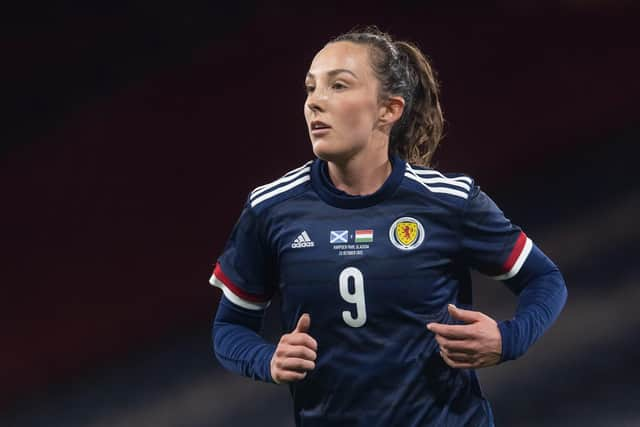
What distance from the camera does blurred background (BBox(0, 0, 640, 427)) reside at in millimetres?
3285

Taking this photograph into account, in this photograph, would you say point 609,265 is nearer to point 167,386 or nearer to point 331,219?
point 167,386

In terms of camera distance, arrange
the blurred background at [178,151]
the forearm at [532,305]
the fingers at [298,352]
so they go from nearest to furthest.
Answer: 1. the fingers at [298,352]
2. the forearm at [532,305]
3. the blurred background at [178,151]

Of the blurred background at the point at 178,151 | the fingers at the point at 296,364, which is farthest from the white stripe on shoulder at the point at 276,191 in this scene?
the blurred background at the point at 178,151

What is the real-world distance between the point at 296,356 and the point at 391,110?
53cm

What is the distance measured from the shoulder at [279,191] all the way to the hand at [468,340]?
362 millimetres

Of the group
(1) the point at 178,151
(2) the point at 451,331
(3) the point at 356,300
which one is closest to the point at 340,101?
(3) the point at 356,300

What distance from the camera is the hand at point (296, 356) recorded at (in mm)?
1648

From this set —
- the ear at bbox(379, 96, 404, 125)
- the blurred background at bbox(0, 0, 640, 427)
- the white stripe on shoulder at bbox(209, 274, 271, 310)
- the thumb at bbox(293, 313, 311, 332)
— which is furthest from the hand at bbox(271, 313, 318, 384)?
the blurred background at bbox(0, 0, 640, 427)

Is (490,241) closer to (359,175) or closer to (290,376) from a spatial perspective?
(359,175)

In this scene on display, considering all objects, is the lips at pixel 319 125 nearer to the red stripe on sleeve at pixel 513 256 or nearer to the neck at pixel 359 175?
the neck at pixel 359 175

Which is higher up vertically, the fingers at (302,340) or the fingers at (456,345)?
the fingers at (302,340)

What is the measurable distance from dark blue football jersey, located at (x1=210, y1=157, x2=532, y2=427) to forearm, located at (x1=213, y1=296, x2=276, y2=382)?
32mm

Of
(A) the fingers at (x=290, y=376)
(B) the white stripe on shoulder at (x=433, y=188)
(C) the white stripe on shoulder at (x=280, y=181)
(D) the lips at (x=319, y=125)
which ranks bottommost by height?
(A) the fingers at (x=290, y=376)

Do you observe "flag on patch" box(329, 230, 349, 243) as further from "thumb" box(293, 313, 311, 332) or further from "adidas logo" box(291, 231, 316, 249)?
"thumb" box(293, 313, 311, 332)
